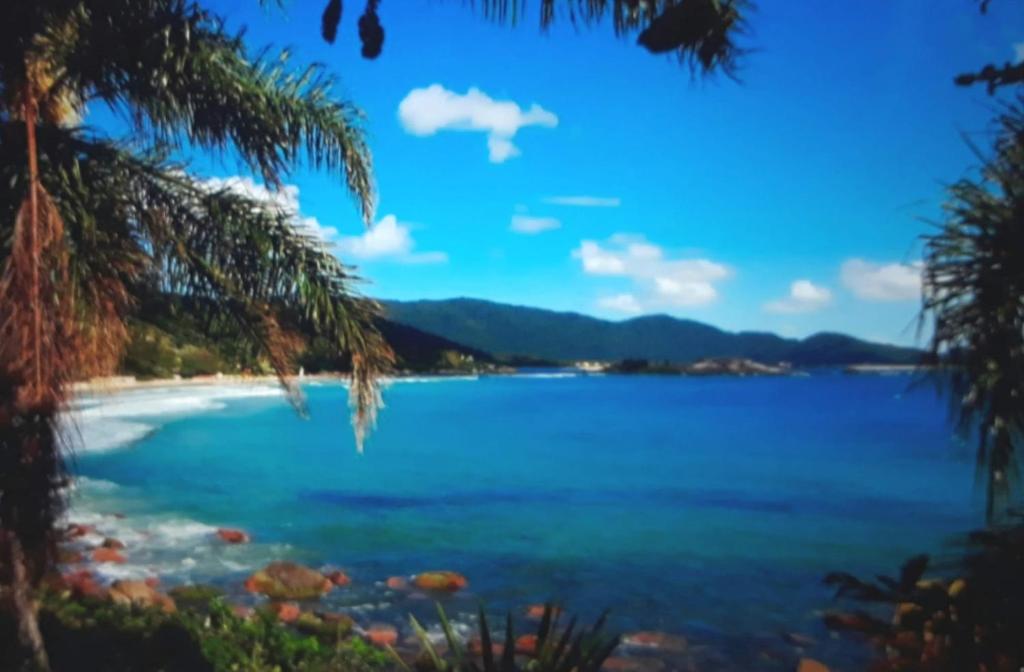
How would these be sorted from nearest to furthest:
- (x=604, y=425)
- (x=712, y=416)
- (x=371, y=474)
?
(x=371, y=474), (x=604, y=425), (x=712, y=416)

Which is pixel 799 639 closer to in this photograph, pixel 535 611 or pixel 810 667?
pixel 810 667

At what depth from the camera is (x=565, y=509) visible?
78.2 ft

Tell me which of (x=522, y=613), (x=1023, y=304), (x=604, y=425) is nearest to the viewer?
(x=1023, y=304)

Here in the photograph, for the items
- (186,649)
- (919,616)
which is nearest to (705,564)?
(186,649)

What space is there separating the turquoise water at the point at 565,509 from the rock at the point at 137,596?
2701 millimetres

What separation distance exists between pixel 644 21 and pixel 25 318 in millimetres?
3782

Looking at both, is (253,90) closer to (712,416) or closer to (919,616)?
(919,616)

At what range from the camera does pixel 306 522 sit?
1945cm

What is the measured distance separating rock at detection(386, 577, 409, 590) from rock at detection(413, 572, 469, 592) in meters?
0.17

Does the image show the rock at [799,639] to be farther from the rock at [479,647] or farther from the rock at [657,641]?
the rock at [479,647]

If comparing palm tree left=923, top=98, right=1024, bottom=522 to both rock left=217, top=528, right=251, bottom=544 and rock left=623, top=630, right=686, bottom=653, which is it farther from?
rock left=217, top=528, right=251, bottom=544

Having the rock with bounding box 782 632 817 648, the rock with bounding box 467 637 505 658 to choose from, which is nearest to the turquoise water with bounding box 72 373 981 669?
the rock with bounding box 782 632 817 648

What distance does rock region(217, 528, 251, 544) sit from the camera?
1577cm

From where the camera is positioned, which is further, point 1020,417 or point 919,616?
point 1020,417
